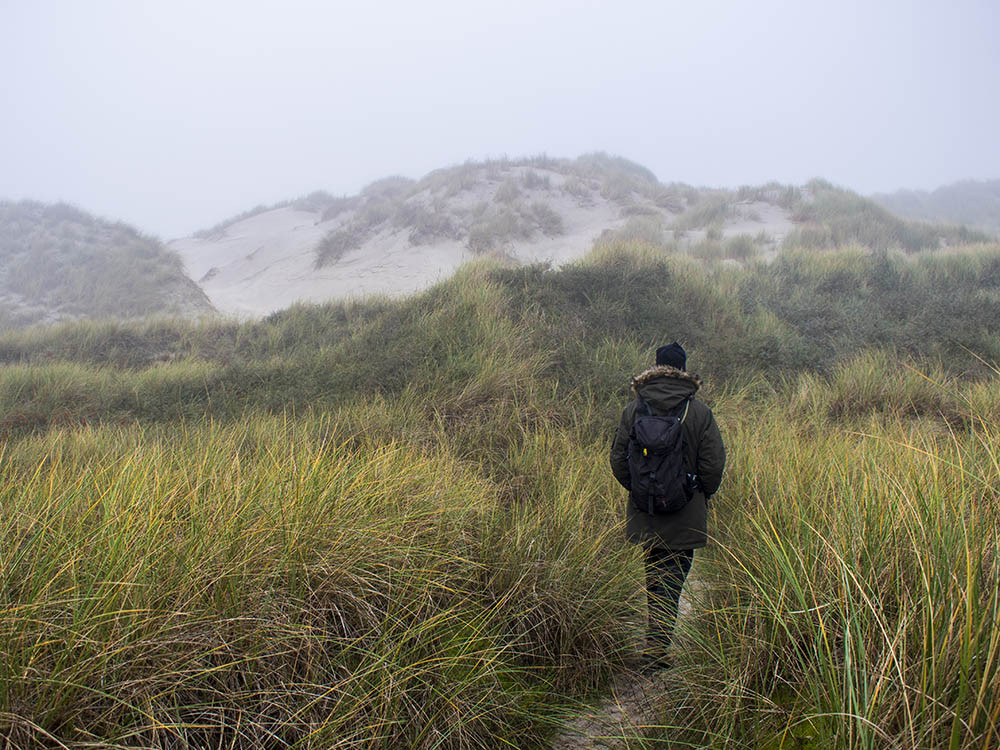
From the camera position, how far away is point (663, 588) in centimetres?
309

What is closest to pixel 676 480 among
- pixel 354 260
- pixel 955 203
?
pixel 354 260

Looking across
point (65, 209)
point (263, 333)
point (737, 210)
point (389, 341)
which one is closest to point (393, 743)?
point (389, 341)

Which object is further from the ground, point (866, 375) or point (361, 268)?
point (361, 268)

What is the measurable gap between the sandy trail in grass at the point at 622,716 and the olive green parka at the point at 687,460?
430 millimetres

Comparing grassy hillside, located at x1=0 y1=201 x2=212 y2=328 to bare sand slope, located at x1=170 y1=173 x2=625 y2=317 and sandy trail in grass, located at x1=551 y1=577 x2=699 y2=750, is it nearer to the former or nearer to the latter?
bare sand slope, located at x1=170 y1=173 x2=625 y2=317

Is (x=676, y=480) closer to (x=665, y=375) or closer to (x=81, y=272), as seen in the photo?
(x=665, y=375)

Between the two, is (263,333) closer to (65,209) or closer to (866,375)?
(866,375)

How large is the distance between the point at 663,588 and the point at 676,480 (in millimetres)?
650

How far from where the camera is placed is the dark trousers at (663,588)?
2.85 meters

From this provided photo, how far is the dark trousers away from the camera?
9.34 feet

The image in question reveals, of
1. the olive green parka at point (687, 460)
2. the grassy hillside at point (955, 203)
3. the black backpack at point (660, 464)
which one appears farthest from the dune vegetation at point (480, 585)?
the grassy hillside at point (955, 203)

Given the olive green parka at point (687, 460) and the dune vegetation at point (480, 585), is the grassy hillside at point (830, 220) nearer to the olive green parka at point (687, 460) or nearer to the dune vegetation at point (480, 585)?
the dune vegetation at point (480, 585)

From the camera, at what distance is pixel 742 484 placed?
14.4 ft

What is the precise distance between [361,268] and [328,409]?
13112 mm
